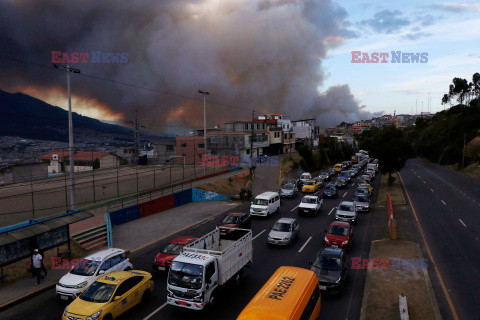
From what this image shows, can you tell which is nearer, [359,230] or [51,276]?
[51,276]

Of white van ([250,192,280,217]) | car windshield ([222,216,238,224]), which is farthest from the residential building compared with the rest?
car windshield ([222,216,238,224])

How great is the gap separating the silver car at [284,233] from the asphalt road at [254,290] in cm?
45

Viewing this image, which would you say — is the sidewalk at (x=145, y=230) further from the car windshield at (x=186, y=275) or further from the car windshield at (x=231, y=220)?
the car windshield at (x=186, y=275)

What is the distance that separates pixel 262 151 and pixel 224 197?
46.5 meters

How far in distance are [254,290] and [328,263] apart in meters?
3.58

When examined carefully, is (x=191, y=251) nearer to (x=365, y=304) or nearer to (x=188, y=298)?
(x=188, y=298)

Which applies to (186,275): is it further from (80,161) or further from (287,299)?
(80,161)

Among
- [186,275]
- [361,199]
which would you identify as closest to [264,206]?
[361,199]

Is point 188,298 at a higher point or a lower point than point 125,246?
higher

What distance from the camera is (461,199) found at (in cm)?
3638

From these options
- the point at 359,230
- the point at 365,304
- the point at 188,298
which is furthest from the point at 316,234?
the point at 188,298

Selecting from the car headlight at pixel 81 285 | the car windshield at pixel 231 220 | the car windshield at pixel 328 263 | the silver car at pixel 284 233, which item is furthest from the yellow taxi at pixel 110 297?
the car windshield at pixel 231 220

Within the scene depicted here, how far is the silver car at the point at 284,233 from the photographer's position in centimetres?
1912

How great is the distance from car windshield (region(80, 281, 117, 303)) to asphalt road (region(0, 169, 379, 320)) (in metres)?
1.23
